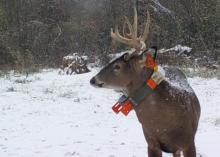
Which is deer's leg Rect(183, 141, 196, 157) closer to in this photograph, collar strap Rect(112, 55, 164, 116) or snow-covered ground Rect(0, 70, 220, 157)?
collar strap Rect(112, 55, 164, 116)

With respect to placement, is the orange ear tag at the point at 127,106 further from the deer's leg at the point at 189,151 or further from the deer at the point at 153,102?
the deer's leg at the point at 189,151

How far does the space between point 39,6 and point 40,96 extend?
11952mm

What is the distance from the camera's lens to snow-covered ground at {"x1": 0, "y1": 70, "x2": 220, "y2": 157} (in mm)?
6301

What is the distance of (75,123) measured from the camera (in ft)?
26.0

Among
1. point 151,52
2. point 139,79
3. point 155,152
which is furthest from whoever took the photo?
point 155,152

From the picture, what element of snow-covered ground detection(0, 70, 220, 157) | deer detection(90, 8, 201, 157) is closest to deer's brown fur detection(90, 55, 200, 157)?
deer detection(90, 8, 201, 157)

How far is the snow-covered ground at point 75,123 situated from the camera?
6301 mm

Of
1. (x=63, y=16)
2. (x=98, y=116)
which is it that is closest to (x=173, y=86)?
(x=98, y=116)

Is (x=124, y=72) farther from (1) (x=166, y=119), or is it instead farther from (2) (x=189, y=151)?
(2) (x=189, y=151)

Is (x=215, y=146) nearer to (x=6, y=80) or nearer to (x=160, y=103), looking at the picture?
(x=160, y=103)

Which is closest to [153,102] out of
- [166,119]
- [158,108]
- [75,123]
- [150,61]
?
[158,108]

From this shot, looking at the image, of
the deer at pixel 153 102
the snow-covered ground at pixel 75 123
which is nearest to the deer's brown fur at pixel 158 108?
the deer at pixel 153 102

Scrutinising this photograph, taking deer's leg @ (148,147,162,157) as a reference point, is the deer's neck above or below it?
above

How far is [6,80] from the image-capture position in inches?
523
